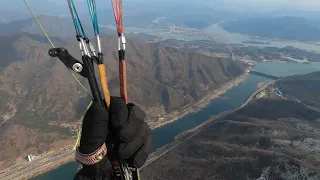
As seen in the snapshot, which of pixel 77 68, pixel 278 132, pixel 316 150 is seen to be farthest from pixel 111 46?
pixel 77 68

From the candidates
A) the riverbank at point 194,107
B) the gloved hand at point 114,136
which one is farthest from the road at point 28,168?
the gloved hand at point 114,136

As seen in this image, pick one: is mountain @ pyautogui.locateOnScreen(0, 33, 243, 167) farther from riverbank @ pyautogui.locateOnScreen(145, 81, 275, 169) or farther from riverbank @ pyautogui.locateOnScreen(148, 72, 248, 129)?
riverbank @ pyautogui.locateOnScreen(145, 81, 275, 169)

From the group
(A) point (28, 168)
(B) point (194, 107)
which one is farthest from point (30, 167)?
(B) point (194, 107)

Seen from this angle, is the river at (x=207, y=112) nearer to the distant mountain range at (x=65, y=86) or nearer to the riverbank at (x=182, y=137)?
the riverbank at (x=182, y=137)

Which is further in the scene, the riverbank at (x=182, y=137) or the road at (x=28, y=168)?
the riverbank at (x=182, y=137)

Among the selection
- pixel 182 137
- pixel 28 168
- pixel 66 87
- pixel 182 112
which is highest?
pixel 66 87

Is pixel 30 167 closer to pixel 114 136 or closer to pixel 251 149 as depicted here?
pixel 251 149
